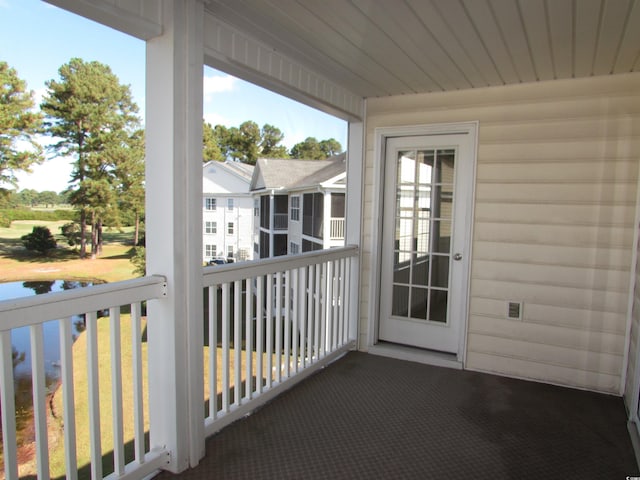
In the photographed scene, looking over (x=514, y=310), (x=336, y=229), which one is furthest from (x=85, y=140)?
(x=336, y=229)

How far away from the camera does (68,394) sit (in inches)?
59.4

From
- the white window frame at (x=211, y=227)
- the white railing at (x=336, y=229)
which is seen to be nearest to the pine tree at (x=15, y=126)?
the white railing at (x=336, y=229)

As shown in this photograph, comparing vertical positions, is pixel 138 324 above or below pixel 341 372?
above

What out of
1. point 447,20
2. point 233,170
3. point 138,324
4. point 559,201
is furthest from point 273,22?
point 233,170

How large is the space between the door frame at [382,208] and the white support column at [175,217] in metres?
1.97

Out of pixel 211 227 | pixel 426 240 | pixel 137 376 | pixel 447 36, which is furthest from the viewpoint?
pixel 211 227

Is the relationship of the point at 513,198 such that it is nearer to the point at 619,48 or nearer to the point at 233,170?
the point at 619,48

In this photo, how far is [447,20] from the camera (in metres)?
2.02

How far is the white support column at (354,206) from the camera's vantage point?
3.65m

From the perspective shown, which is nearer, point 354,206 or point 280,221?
point 354,206

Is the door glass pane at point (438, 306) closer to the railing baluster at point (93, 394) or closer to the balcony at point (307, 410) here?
the balcony at point (307, 410)

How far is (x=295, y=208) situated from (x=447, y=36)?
10.6 metres

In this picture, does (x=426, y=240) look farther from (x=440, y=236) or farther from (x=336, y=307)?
(x=336, y=307)

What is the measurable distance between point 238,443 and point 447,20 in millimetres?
2378
